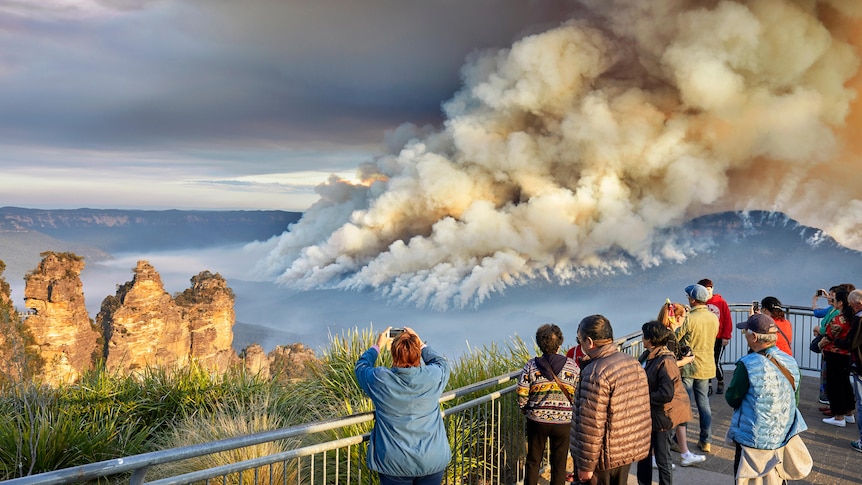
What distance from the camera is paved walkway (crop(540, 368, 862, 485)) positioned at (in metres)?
6.07

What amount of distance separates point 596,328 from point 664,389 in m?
1.44

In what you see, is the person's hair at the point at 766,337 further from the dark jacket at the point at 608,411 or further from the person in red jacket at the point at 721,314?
the person in red jacket at the point at 721,314

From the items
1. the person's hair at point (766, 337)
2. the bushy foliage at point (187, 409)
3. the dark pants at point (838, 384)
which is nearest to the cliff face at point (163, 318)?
the bushy foliage at point (187, 409)

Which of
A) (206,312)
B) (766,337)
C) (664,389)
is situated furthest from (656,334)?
(206,312)

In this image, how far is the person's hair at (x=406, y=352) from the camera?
3645 millimetres

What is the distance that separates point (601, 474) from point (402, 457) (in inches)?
52.1

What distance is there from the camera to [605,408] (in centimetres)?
379

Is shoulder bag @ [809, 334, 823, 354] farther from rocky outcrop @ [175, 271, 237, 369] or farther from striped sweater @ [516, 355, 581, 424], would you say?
rocky outcrop @ [175, 271, 237, 369]

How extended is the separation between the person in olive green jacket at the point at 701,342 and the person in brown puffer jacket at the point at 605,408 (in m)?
2.76

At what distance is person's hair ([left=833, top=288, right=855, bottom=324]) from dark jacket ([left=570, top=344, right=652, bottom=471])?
4332 millimetres

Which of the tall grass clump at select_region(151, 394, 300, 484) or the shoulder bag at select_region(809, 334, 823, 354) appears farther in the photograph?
the shoulder bag at select_region(809, 334, 823, 354)

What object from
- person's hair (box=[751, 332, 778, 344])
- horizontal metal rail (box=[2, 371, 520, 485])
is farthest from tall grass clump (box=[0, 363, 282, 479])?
person's hair (box=[751, 332, 778, 344])

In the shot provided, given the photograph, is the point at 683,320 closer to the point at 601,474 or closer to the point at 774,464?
the point at 774,464

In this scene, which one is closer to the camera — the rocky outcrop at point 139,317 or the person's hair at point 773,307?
the person's hair at point 773,307
